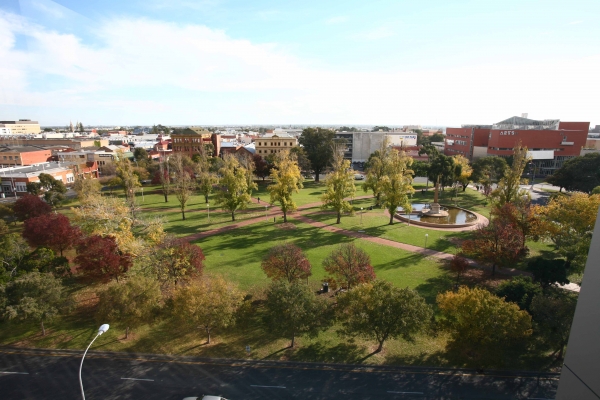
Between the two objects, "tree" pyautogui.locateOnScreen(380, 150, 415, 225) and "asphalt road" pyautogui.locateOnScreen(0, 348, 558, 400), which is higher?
"tree" pyautogui.locateOnScreen(380, 150, 415, 225)

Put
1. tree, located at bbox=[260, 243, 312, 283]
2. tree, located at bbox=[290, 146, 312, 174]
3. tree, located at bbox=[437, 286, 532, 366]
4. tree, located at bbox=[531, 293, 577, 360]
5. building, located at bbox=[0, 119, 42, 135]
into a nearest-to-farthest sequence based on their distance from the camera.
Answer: tree, located at bbox=[437, 286, 532, 366] < tree, located at bbox=[531, 293, 577, 360] < tree, located at bbox=[260, 243, 312, 283] < tree, located at bbox=[290, 146, 312, 174] < building, located at bbox=[0, 119, 42, 135]

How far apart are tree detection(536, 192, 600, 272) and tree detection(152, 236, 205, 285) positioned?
76.5 feet

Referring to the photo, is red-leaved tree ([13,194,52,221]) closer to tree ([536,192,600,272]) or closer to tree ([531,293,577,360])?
tree ([531,293,577,360])

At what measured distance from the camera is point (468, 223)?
35406 millimetres

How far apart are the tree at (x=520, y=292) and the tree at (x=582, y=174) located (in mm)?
37539

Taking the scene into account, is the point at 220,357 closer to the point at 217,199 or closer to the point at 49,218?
the point at 49,218

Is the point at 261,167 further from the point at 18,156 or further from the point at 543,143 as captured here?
the point at 543,143

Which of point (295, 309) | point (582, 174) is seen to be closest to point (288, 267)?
point (295, 309)

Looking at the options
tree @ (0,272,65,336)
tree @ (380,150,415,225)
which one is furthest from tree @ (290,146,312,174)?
tree @ (0,272,65,336)

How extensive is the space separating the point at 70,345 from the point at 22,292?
139 inches

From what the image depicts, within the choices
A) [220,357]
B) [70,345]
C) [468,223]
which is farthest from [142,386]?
[468,223]

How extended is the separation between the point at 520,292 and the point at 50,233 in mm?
29685

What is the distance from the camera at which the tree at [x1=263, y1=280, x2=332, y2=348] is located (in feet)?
50.6

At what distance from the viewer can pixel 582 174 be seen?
4575 cm
